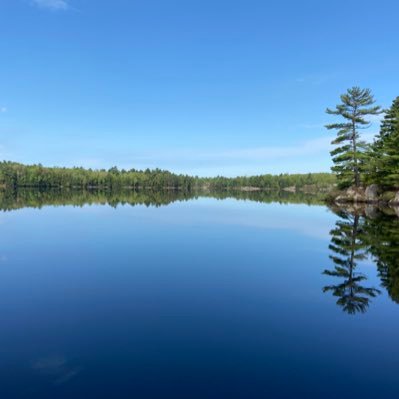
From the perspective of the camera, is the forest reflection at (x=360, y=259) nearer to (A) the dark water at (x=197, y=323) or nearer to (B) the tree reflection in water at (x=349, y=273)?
(B) the tree reflection in water at (x=349, y=273)

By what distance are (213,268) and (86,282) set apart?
6.18m

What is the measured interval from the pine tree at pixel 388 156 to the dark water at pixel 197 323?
34.8 meters

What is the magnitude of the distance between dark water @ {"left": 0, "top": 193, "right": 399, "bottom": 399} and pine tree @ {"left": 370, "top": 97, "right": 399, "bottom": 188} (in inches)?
1370

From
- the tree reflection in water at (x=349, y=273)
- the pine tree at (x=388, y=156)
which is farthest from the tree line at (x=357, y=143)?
the tree reflection in water at (x=349, y=273)

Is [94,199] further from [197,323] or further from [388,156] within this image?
[197,323]

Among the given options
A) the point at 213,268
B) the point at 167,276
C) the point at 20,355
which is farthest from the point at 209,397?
the point at 213,268

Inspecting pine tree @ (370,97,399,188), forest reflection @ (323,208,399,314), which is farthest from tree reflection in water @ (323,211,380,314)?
pine tree @ (370,97,399,188)

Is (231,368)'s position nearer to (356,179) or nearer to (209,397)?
(209,397)

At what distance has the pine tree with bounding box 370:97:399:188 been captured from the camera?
50375mm

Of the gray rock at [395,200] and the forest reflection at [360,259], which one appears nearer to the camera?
the forest reflection at [360,259]

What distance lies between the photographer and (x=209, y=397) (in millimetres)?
6461

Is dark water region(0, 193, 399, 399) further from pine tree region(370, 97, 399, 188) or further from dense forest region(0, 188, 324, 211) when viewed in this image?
dense forest region(0, 188, 324, 211)

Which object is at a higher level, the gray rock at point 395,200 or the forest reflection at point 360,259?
the gray rock at point 395,200

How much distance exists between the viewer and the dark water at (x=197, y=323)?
23.0 feet
